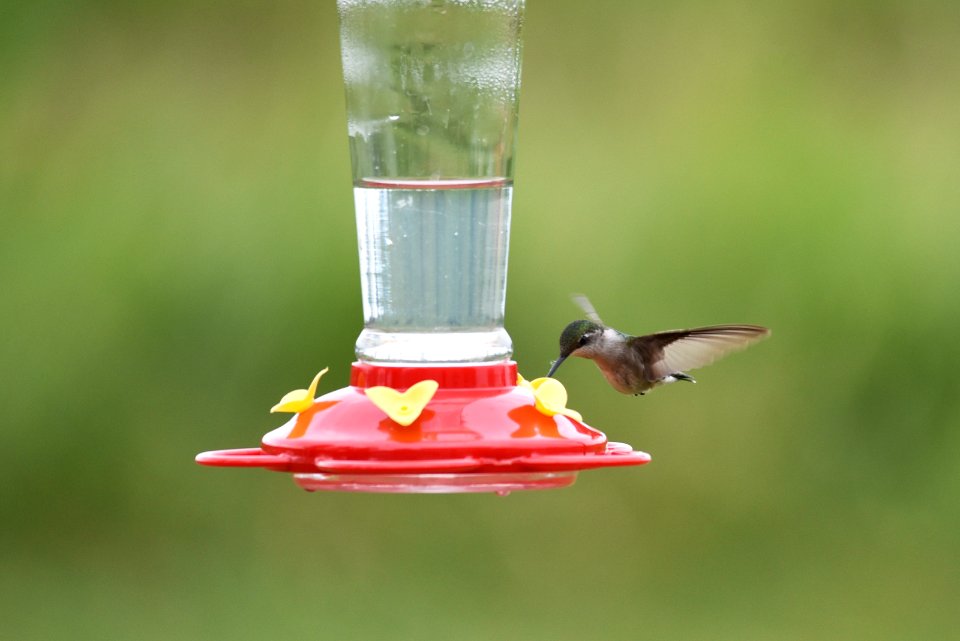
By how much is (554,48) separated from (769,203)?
156 cm

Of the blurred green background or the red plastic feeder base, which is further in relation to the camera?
the blurred green background

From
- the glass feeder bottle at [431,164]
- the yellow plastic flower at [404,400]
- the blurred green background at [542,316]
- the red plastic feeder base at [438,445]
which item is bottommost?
the blurred green background at [542,316]

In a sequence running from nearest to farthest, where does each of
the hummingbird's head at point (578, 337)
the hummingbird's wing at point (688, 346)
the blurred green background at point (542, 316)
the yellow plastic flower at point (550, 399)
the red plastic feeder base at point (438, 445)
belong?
the red plastic feeder base at point (438, 445) < the yellow plastic flower at point (550, 399) < the hummingbird's wing at point (688, 346) < the hummingbird's head at point (578, 337) < the blurred green background at point (542, 316)

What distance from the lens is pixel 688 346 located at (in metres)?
3.96

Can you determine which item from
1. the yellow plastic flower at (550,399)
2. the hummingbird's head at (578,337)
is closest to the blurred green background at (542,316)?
the hummingbird's head at (578,337)

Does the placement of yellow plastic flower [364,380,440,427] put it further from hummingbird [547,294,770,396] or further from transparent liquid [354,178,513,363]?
hummingbird [547,294,770,396]

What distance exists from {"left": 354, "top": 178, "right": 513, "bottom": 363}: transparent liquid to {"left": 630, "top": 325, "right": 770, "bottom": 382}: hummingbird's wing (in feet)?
2.83

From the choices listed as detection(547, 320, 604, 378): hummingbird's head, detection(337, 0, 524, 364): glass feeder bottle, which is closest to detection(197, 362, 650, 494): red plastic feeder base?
detection(337, 0, 524, 364): glass feeder bottle

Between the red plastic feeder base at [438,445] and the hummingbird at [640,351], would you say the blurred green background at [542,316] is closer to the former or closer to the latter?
the hummingbird at [640,351]

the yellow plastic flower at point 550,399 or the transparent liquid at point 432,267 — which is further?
the transparent liquid at point 432,267

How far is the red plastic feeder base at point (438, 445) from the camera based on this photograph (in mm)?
2402

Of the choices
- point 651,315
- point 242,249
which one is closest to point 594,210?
point 651,315

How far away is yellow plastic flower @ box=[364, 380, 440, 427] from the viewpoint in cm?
245

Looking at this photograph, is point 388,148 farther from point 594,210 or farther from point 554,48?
point 554,48
